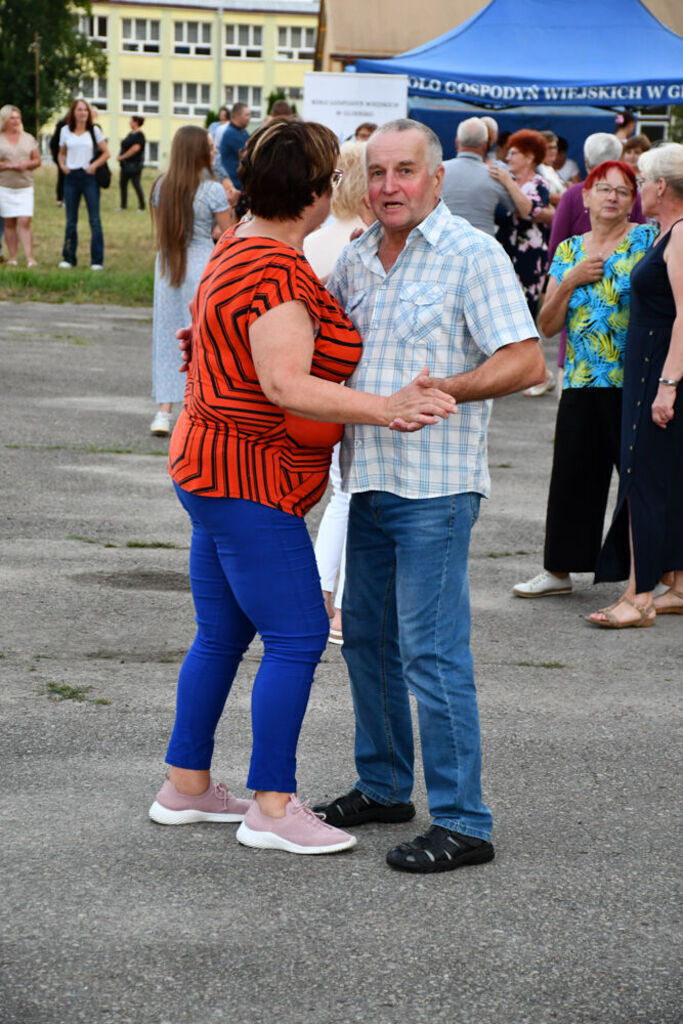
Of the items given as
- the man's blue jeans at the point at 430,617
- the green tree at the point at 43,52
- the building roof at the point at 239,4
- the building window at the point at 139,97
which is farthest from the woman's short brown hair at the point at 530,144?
the building window at the point at 139,97

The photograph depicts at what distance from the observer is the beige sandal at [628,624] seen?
6.53 metres

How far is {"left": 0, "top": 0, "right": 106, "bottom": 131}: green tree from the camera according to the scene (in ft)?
176

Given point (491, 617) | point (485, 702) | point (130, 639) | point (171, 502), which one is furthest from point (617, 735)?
point (171, 502)

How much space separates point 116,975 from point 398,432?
1488 millimetres

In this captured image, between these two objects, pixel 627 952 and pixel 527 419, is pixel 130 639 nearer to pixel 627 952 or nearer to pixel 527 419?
pixel 627 952

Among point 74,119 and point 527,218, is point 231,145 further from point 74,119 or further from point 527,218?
point 527,218

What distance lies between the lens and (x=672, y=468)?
6512 millimetres

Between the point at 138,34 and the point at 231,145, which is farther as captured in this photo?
the point at 138,34

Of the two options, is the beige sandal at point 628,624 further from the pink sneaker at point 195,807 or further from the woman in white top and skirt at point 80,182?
the woman in white top and skirt at point 80,182

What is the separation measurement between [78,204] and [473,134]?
977 centimetres

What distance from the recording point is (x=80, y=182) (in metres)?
20.7

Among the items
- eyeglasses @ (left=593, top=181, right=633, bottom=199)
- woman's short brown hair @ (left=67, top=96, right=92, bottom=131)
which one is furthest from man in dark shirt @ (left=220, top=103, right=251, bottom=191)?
eyeglasses @ (left=593, top=181, right=633, bottom=199)

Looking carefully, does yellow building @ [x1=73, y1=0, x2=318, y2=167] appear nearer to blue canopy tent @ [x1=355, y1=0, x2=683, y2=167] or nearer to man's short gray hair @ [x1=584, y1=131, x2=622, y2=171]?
blue canopy tent @ [x1=355, y1=0, x2=683, y2=167]

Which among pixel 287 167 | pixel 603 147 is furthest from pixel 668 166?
pixel 603 147
